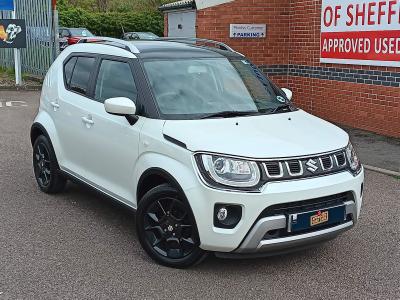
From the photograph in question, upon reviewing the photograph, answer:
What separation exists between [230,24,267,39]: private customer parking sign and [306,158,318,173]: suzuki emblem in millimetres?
7620

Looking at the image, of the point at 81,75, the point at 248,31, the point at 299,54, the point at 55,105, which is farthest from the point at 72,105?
the point at 299,54

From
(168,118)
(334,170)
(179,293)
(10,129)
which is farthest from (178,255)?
(10,129)

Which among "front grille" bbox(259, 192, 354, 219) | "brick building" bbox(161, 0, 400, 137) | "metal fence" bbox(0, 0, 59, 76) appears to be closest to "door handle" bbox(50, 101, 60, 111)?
"front grille" bbox(259, 192, 354, 219)

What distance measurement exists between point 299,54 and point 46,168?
6683mm

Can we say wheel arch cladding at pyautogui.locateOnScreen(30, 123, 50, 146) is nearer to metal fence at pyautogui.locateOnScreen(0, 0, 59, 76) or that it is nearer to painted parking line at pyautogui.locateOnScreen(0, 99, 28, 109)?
painted parking line at pyautogui.locateOnScreen(0, 99, 28, 109)

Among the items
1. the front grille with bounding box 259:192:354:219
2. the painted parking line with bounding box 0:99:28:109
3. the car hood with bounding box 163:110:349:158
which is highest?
the car hood with bounding box 163:110:349:158

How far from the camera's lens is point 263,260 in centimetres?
458

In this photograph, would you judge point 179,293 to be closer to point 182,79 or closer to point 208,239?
point 208,239

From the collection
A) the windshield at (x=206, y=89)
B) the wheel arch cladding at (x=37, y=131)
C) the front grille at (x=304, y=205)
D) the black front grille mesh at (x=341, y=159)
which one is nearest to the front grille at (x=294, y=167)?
the front grille at (x=304, y=205)

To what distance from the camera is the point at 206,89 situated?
5012mm

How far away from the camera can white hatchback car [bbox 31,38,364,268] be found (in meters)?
3.99

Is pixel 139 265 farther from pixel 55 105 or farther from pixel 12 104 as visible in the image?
pixel 12 104

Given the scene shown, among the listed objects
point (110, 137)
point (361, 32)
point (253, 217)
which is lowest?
point (253, 217)

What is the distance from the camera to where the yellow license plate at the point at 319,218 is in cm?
414
